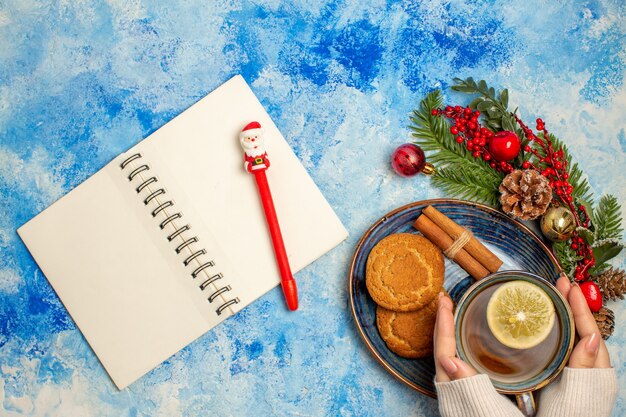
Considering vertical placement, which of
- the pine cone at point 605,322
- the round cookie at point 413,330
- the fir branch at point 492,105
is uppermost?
the fir branch at point 492,105

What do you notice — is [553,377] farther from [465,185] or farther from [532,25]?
[532,25]

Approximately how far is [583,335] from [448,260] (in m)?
0.25

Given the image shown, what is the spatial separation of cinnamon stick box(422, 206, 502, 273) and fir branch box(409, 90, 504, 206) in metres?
0.08

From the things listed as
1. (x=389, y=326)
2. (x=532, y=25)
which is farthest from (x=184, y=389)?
(x=532, y=25)

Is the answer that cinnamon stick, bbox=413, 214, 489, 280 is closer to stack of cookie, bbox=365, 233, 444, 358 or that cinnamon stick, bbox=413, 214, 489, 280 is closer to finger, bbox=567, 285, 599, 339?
stack of cookie, bbox=365, 233, 444, 358

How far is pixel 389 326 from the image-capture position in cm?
100

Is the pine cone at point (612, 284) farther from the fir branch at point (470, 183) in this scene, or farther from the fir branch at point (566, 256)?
the fir branch at point (470, 183)

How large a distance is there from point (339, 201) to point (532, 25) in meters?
0.52

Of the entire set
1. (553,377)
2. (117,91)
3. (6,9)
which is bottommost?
(553,377)

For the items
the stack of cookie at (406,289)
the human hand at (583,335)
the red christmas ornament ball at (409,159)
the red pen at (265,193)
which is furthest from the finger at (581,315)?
the red pen at (265,193)

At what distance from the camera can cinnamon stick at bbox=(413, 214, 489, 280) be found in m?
1.01

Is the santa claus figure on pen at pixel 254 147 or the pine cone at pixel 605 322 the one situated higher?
the santa claus figure on pen at pixel 254 147

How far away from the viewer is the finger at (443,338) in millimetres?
896

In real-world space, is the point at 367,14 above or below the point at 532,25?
above
